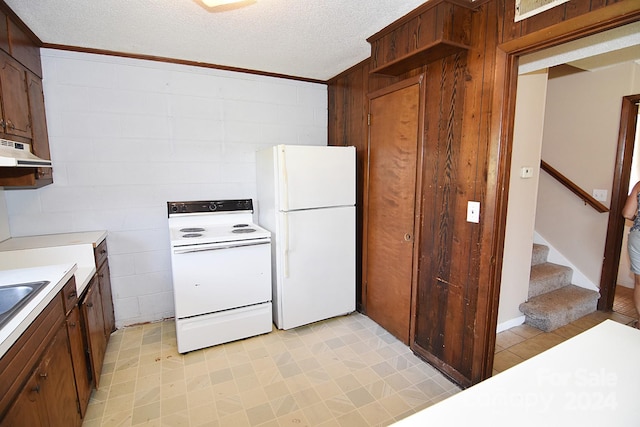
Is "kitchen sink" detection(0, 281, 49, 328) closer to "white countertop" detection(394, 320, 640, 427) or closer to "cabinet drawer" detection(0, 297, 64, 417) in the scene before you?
"cabinet drawer" detection(0, 297, 64, 417)

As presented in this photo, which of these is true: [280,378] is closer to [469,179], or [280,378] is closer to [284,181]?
[284,181]

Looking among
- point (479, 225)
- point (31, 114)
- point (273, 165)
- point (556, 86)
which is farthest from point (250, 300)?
point (556, 86)

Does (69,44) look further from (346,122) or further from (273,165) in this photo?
(346,122)

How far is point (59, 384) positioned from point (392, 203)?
2.27 metres

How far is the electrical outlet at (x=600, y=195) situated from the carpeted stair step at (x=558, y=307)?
3.03 ft

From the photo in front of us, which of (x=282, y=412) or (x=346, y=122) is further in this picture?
(x=346, y=122)

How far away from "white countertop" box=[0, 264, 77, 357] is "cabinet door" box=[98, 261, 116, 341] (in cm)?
80

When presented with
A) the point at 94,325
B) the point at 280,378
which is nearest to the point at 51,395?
the point at 94,325

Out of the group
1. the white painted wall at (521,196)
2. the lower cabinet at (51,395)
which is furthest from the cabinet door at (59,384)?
the white painted wall at (521,196)

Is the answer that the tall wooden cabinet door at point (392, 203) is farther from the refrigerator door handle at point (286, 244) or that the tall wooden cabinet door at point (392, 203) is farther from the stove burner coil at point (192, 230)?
the stove burner coil at point (192, 230)

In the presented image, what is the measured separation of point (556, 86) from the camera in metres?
3.36

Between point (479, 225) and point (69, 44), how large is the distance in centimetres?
326

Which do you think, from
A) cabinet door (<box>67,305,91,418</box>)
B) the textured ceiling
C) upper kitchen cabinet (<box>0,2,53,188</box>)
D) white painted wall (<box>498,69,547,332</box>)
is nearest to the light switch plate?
white painted wall (<box>498,69,547,332</box>)

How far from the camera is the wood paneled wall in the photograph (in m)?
1.69
